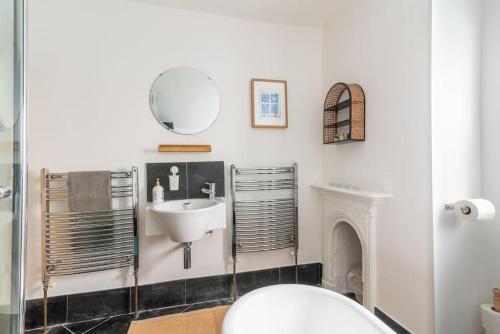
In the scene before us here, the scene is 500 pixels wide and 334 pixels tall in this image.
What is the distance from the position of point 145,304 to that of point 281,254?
116 centimetres

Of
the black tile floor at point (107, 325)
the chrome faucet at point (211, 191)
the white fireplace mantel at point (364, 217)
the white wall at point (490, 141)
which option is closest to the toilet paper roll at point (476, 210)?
the white wall at point (490, 141)

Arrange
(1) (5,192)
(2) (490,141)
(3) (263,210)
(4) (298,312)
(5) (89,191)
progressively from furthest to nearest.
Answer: (3) (263,210) → (5) (89,191) → (2) (490,141) → (4) (298,312) → (1) (5,192)

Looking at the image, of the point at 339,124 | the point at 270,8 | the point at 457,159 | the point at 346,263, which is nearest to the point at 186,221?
Answer: the point at 339,124

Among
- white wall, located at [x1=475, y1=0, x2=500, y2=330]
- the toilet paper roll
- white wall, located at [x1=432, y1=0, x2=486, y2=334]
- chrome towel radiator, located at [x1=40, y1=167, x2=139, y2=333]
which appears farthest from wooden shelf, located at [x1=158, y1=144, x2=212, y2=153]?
white wall, located at [x1=475, y1=0, x2=500, y2=330]

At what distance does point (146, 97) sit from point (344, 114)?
155cm

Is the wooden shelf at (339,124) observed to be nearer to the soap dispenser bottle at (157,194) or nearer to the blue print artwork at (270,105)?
the blue print artwork at (270,105)

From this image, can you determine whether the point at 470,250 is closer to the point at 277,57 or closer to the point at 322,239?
the point at 322,239

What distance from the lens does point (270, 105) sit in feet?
7.11

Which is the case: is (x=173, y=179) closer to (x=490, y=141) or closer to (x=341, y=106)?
(x=341, y=106)

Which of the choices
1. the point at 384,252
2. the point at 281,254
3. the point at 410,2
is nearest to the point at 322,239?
the point at 281,254

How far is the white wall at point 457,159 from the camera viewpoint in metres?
1.33

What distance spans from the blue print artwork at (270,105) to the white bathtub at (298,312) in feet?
4.72

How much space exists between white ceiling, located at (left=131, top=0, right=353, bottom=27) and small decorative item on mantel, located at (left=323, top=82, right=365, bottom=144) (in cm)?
64

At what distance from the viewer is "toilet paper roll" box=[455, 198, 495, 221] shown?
118 cm
